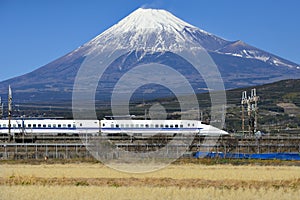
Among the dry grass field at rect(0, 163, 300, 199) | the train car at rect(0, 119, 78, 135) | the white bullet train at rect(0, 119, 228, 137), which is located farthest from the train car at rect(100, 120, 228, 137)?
the dry grass field at rect(0, 163, 300, 199)

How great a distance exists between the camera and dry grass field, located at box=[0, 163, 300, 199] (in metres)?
20.6

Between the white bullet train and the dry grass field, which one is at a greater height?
the white bullet train

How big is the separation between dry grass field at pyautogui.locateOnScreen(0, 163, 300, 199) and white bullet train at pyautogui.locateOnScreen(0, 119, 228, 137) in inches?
1175

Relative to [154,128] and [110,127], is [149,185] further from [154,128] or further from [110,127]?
[110,127]

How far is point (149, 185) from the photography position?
82.0 feet

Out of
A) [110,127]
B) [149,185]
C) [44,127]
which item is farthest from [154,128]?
[149,185]

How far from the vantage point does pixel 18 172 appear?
31.3 meters

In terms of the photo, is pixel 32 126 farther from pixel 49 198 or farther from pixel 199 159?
pixel 49 198

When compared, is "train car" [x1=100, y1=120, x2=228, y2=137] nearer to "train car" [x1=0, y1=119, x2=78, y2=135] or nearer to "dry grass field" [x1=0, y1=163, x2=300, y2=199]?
"train car" [x1=0, y1=119, x2=78, y2=135]

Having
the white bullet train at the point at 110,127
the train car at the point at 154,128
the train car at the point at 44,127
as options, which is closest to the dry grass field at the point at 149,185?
the train car at the point at 154,128

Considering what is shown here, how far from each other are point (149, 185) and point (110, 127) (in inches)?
1571

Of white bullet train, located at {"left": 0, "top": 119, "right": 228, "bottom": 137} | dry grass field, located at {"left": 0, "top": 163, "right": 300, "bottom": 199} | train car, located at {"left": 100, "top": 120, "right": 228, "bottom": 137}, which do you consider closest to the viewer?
dry grass field, located at {"left": 0, "top": 163, "right": 300, "bottom": 199}

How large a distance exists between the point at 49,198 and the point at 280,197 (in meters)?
7.09

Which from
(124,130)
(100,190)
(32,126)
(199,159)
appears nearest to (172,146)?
(199,159)
